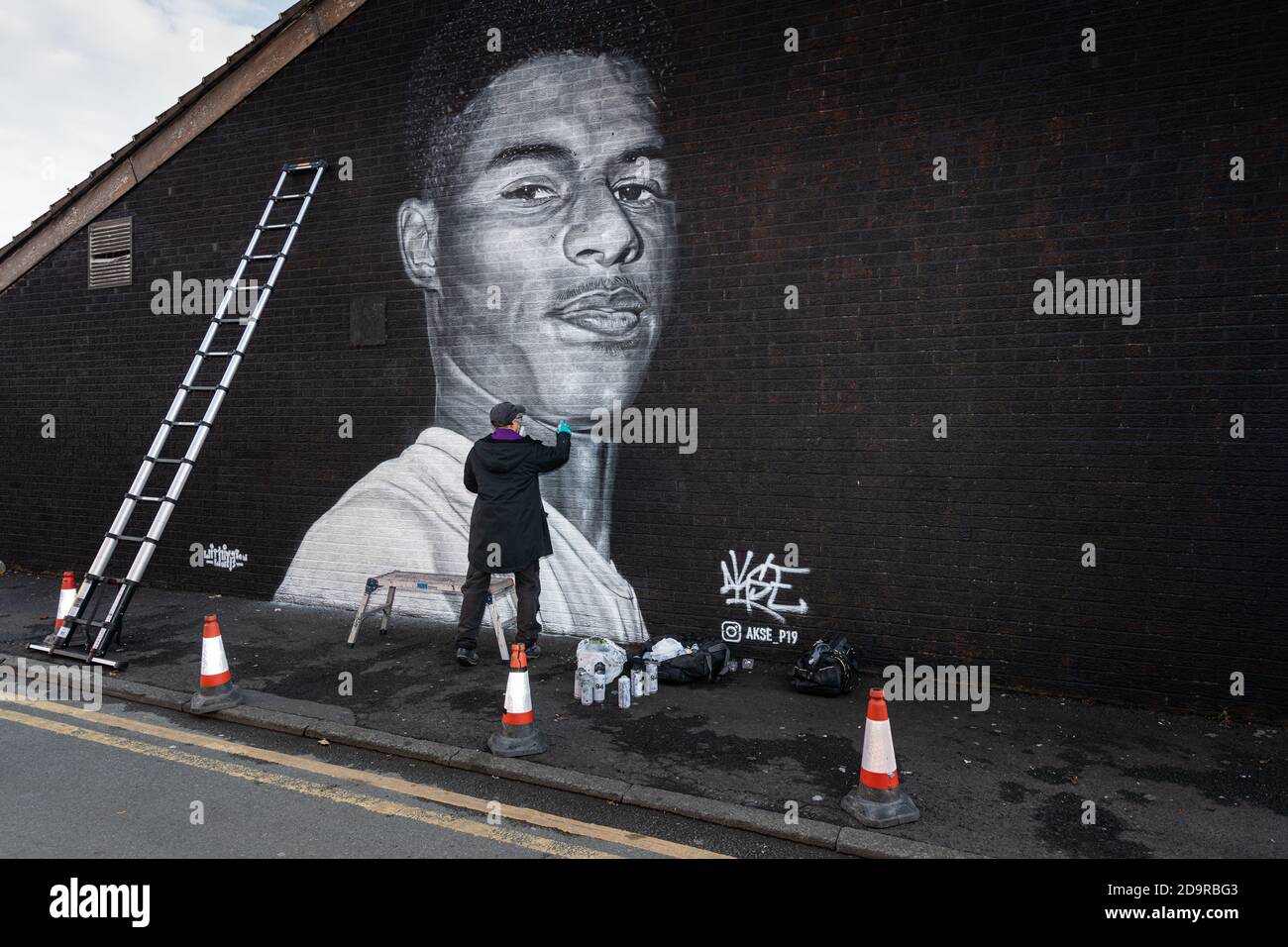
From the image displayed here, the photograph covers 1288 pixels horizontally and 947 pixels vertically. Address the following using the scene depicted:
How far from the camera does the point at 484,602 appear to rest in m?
7.12

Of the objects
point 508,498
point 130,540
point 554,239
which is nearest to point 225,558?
point 130,540

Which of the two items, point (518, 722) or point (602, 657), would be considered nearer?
point (518, 722)

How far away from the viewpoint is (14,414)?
10.7m

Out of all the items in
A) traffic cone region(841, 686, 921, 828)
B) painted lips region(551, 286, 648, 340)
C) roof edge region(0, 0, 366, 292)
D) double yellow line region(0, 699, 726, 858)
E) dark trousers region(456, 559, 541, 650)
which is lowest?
double yellow line region(0, 699, 726, 858)

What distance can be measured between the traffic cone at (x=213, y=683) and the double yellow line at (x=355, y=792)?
0.27 meters

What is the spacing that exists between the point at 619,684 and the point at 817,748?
156 centimetres

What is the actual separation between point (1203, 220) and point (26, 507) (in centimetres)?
1310

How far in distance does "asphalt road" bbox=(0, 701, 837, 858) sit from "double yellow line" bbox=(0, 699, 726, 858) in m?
0.01

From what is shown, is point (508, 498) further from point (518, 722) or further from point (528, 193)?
point (528, 193)

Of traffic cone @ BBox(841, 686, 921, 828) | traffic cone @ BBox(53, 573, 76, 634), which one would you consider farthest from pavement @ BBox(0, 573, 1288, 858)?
traffic cone @ BBox(53, 573, 76, 634)

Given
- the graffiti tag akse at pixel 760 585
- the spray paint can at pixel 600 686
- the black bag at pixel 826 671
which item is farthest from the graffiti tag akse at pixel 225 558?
the black bag at pixel 826 671

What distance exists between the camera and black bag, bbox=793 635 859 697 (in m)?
6.20

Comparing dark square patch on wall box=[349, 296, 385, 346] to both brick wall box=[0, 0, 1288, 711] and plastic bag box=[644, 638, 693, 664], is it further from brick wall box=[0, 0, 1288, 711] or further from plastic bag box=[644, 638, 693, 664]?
plastic bag box=[644, 638, 693, 664]

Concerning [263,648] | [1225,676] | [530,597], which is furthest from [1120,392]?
[263,648]
